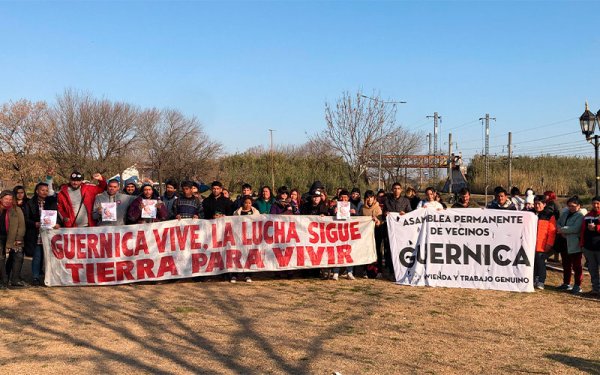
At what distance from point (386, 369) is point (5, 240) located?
7.32m

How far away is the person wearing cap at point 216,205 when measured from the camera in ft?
35.0

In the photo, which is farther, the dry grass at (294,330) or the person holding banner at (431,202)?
the person holding banner at (431,202)

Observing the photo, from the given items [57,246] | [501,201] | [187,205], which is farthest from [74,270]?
[501,201]

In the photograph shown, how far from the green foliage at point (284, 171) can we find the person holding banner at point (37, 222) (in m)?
20.9

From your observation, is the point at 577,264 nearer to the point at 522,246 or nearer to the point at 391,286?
the point at 522,246

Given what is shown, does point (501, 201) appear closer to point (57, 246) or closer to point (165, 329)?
point (165, 329)

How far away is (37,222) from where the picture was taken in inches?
397

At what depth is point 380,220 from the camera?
36.1ft

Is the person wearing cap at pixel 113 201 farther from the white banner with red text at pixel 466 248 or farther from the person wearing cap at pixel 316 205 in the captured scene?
the white banner with red text at pixel 466 248

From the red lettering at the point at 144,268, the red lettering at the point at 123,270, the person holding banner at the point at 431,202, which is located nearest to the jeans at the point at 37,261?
the red lettering at the point at 123,270

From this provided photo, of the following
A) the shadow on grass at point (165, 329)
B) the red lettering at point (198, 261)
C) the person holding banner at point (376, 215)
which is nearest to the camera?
the shadow on grass at point (165, 329)

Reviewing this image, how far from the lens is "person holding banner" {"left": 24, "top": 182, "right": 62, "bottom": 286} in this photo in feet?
33.0

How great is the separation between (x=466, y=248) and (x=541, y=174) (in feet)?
106

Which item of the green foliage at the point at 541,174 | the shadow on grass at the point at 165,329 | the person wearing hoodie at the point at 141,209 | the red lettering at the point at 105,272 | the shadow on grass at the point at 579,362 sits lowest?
the shadow on grass at the point at 579,362
